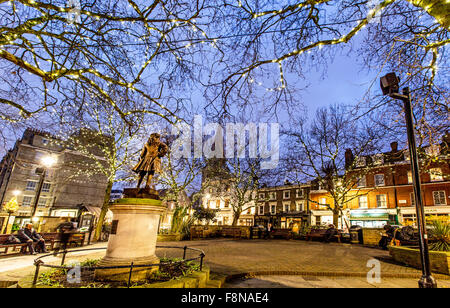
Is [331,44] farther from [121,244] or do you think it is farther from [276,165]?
[276,165]

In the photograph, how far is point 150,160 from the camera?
221 inches

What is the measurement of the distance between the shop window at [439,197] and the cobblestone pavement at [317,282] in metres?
26.5

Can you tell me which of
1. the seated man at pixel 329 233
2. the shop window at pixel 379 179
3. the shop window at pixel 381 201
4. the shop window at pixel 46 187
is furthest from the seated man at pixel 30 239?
the shop window at pixel 379 179

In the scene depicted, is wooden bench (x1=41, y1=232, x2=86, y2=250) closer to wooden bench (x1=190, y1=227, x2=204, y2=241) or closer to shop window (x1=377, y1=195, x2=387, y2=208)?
wooden bench (x1=190, y1=227, x2=204, y2=241)

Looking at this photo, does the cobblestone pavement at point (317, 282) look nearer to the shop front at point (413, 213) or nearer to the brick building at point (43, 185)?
the shop front at point (413, 213)

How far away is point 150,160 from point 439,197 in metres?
33.2

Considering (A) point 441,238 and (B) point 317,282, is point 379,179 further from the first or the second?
(B) point 317,282

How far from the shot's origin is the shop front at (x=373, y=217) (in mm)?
27039

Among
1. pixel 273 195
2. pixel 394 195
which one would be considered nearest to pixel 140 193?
pixel 394 195

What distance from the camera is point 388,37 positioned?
5133mm

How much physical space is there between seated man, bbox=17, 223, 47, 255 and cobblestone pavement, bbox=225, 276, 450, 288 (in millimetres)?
9293

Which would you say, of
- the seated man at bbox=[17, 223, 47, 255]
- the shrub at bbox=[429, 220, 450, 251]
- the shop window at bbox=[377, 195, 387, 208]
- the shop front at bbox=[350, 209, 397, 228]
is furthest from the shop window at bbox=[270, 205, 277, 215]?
the seated man at bbox=[17, 223, 47, 255]

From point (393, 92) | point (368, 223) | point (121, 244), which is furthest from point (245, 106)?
point (368, 223)
